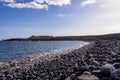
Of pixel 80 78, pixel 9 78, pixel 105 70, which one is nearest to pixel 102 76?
pixel 105 70

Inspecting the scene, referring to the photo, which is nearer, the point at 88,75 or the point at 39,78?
the point at 88,75

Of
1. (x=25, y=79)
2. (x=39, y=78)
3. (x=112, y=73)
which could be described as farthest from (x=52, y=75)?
(x=112, y=73)

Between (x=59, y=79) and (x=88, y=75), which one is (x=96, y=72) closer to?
(x=88, y=75)

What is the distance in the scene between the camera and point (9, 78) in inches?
501

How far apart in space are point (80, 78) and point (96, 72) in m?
0.94

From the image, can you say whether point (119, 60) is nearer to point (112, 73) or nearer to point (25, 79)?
point (112, 73)

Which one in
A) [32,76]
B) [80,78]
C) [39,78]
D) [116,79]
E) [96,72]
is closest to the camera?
[116,79]

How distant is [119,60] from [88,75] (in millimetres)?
2924

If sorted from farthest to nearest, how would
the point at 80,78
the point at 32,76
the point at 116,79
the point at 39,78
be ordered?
the point at 32,76
the point at 39,78
the point at 80,78
the point at 116,79

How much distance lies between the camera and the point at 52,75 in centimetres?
1148

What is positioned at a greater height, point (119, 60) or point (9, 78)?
point (119, 60)

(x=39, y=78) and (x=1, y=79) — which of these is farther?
(x=1, y=79)

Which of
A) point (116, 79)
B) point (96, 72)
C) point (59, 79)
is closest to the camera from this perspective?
point (116, 79)

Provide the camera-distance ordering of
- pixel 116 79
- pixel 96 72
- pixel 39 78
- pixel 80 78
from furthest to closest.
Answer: pixel 39 78
pixel 96 72
pixel 80 78
pixel 116 79
